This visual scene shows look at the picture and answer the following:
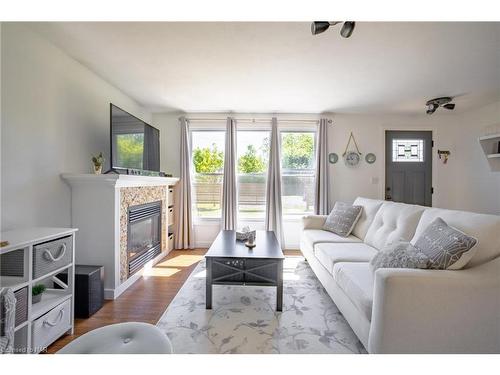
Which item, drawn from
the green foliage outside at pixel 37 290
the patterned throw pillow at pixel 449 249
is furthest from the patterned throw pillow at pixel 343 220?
the green foliage outside at pixel 37 290

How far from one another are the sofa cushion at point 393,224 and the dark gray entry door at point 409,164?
6.26 feet

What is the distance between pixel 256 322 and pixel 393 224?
5.34 feet

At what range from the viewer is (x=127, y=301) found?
242 cm

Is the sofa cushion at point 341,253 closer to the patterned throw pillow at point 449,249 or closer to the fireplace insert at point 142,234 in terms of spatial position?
the patterned throw pillow at point 449,249

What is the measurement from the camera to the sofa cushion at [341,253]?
2.24 m

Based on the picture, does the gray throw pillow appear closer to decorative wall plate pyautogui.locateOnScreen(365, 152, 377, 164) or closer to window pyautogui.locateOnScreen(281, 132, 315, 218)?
window pyautogui.locateOnScreen(281, 132, 315, 218)

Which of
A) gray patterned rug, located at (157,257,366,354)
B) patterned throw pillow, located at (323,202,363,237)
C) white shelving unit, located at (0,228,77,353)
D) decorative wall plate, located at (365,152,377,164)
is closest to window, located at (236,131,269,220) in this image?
patterned throw pillow, located at (323,202,363,237)

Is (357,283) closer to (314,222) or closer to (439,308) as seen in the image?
(439,308)

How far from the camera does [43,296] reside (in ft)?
6.06

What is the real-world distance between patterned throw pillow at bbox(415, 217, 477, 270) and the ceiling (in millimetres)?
1606

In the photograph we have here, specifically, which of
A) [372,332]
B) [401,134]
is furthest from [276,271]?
[401,134]

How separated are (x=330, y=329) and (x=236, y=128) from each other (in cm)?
334

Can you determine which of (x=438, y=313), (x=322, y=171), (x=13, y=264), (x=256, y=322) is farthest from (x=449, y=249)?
(x=322, y=171)
